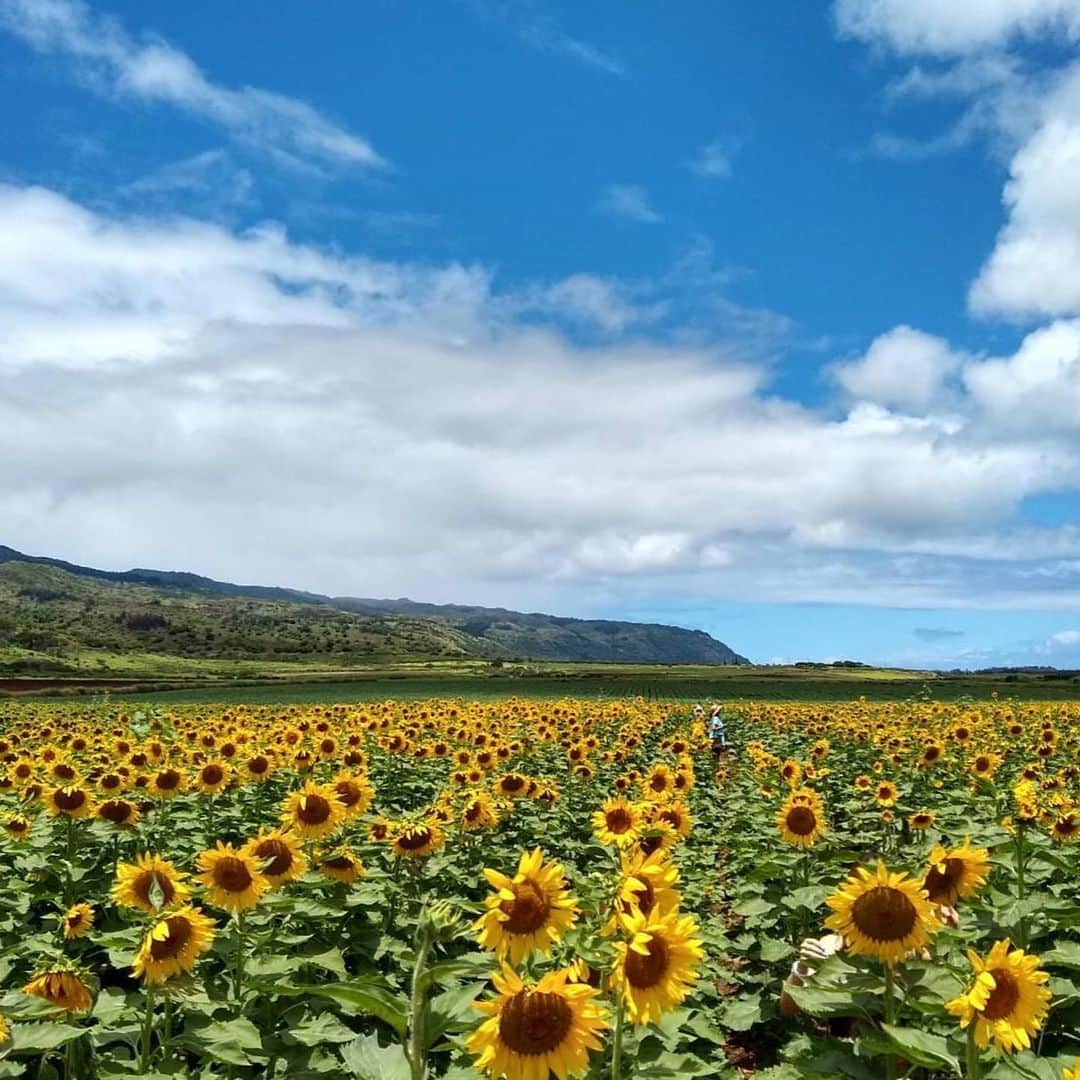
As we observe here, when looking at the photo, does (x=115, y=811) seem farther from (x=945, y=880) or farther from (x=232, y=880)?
(x=945, y=880)

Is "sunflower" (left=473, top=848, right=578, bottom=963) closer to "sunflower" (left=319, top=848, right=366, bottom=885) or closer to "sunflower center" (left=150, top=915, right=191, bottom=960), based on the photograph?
"sunflower center" (left=150, top=915, right=191, bottom=960)

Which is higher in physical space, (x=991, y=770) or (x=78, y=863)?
(x=991, y=770)

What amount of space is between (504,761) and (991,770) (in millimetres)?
8451

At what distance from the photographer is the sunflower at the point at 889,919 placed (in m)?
4.62

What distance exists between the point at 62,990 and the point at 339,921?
3099 mm

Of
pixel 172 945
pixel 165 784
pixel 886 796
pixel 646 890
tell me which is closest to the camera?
pixel 646 890

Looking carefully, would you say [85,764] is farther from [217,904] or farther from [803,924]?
[803,924]

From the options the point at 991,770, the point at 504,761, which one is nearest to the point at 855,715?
the point at 991,770

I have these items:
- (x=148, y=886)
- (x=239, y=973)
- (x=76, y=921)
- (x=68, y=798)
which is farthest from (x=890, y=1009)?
→ (x=68, y=798)

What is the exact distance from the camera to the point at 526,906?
4.30 m

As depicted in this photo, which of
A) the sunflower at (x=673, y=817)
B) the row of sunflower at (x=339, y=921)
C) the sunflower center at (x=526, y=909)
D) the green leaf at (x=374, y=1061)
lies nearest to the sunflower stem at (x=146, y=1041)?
the row of sunflower at (x=339, y=921)

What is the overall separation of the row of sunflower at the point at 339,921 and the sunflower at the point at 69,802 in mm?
30

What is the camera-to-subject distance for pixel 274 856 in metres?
6.89

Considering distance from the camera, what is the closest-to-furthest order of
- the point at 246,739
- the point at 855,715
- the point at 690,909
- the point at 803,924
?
the point at 803,924
the point at 690,909
the point at 246,739
the point at 855,715
